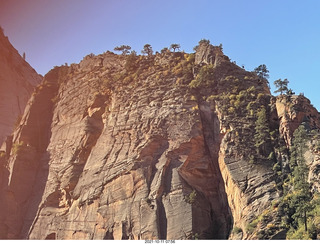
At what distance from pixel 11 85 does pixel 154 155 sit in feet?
191

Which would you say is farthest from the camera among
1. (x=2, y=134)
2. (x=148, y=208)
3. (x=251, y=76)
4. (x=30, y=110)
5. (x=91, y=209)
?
(x=2, y=134)

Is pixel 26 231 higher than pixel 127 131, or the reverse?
pixel 127 131

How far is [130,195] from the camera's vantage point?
169 ft

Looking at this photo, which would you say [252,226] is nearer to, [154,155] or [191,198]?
[191,198]

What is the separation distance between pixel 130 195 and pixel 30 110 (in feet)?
86.5

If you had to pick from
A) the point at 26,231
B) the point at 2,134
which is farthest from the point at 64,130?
the point at 2,134

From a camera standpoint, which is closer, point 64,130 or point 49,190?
point 49,190

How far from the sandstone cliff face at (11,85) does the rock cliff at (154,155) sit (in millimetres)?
28322

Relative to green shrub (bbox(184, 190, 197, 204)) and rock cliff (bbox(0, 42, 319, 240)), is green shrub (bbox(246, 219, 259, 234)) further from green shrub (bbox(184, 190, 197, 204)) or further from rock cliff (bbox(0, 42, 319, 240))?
green shrub (bbox(184, 190, 197, 204))

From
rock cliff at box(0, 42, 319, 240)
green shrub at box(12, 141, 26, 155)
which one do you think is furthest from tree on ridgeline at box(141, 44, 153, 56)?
green shrub at box(12, 141, 26, 155)

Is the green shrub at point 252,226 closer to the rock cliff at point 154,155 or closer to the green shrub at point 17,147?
the rock cliff at point 154,155

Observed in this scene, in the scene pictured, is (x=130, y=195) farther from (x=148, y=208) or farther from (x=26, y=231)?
(x=26, y=231)

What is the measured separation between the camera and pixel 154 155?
5391 centimetres

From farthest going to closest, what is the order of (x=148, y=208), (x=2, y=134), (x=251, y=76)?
(x=2, y=134), (x=251, y=76), (x=148, y=208)
